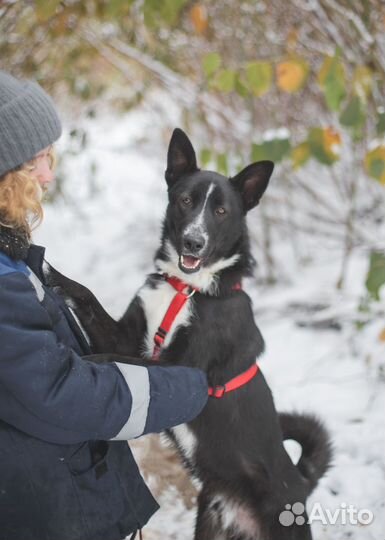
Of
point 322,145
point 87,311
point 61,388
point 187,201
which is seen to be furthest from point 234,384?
point 322,145

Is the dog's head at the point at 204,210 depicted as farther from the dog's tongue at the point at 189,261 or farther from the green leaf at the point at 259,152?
the green leaf at the point at 259,152

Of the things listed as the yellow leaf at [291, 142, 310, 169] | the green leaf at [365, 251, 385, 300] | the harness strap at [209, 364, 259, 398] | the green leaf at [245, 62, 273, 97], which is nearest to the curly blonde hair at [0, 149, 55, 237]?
the harness strap at [209, 364, 259, 398]

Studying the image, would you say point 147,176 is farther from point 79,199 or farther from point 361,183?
point 361,183

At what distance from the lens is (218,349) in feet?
6.56

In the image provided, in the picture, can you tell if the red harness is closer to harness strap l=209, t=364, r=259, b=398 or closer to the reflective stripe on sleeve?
harness strap l=209, t=364, r=259, b=398

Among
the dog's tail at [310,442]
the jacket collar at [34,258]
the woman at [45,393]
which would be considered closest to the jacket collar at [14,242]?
the woman at [45,393]

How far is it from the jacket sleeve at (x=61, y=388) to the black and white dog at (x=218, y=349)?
481 millimetres

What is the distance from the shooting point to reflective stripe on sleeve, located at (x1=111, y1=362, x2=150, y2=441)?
4.63ft

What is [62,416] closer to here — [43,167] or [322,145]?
[43,167]

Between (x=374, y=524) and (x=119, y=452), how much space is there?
129 centimetres

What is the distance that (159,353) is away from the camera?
200 cm

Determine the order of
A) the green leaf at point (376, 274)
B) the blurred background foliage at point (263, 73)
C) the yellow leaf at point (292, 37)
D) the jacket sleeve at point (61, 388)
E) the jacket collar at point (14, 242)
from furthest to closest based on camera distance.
→ the yellow leaf at point (292, 37)
the blurred background foliage at point (263, 73)
the green leaf at point (376, 274)
the jacket collar at point (14, 242)
the jacket sleeve at point (61, 388)

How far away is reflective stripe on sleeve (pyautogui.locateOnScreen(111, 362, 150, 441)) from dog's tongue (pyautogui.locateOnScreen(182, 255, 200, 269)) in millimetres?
674

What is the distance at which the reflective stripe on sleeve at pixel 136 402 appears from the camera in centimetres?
141
